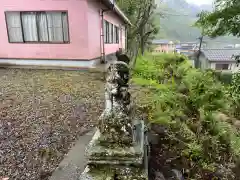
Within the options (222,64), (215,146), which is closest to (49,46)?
(215,146)

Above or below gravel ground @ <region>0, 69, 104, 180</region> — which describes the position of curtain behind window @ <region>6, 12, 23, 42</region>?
above

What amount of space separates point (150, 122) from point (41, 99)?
2.89 m

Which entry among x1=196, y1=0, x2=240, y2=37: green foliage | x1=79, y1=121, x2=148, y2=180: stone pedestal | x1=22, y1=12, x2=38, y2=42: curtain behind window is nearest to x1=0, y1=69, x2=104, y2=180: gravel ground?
x1=79, y1=121, x2=148, y2=180: stone pedestal

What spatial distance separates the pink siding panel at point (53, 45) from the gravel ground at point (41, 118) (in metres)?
1.54

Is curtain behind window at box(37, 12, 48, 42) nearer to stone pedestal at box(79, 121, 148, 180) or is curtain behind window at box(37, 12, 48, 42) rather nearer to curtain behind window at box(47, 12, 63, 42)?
curtain behind window at box(47, 12, 63, 42)

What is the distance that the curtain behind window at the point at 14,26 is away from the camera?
29.0 feet

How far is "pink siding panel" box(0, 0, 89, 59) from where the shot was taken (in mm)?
8281

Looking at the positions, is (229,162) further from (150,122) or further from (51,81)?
(51,81)

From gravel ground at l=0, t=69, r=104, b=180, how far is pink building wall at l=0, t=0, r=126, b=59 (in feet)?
5.10

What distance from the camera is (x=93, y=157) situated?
1994 mm

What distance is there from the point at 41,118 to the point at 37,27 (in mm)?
5816

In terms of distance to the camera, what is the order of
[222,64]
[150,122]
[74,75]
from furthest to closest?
[222,64]
[74,75]
[150,122]

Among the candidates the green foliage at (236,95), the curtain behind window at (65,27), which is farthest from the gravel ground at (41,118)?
the green foliage at (236,95)

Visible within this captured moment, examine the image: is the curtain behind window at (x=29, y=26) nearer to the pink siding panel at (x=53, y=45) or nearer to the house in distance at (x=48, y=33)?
the house in distance at (x=48, y=33)
